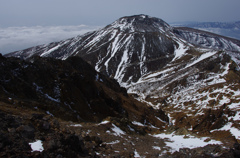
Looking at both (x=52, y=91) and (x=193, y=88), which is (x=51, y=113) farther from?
(x=193, y=88)

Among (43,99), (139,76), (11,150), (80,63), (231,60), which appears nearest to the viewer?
(11,150)

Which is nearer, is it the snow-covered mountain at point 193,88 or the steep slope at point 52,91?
the steep slope at point 52,91

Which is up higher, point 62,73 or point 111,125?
point 62,73

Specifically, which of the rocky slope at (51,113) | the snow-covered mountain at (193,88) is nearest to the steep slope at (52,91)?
the rocky slope at (51,113)

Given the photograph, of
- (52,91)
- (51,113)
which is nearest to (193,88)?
(52,91)

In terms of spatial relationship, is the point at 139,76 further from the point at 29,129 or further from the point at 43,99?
the point at 29,129

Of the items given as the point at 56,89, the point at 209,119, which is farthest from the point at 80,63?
the point at 209,119

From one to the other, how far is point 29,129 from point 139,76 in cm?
17013

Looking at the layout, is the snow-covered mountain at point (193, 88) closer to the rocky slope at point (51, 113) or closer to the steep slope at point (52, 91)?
the rocky slope at point (51, 113)

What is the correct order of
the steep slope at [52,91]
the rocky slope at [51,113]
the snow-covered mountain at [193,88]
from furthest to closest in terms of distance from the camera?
1. the snow-covered mountain at [193,88]
2. the steep slope at [52,91]
3. the rocky slope at [51,113]

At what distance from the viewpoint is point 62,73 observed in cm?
→ 3809

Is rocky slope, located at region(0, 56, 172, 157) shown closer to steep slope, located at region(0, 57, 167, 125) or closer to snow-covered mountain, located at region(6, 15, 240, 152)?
steep slope, located at region(0, 57, 167, 125)

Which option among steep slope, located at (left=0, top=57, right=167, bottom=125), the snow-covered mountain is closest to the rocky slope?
steep slope, located at (left=0, top=57, right=167, bottom=125)

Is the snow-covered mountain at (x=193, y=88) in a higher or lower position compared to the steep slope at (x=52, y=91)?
lower
